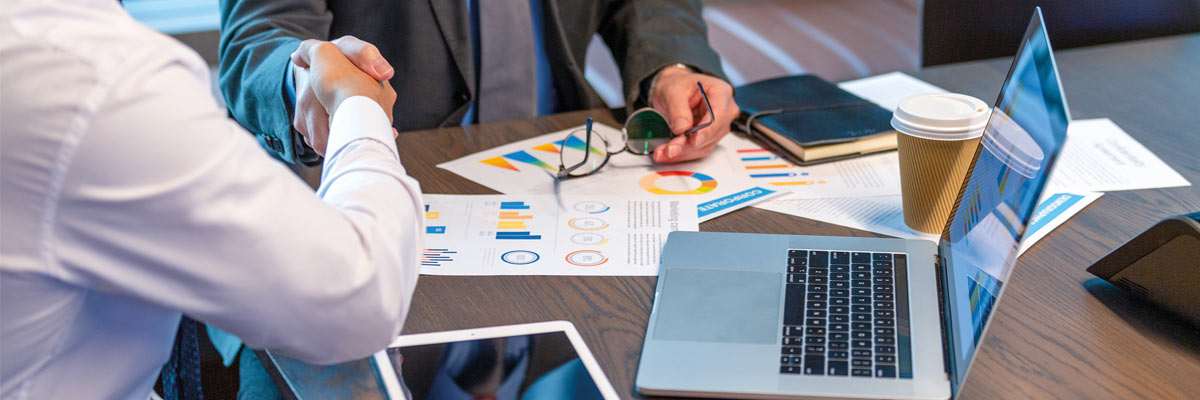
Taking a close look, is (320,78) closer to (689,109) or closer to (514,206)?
(514,206)

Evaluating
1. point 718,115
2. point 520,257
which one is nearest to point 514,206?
point 520,257

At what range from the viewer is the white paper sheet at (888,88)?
1360 mm

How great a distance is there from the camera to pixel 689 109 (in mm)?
1202

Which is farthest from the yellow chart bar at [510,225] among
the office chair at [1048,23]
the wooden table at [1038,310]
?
the office chair at [1048,23]

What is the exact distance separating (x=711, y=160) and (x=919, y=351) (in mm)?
504

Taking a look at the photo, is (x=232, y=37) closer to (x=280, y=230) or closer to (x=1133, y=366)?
(x=280, y=230)

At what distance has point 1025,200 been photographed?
62 cm

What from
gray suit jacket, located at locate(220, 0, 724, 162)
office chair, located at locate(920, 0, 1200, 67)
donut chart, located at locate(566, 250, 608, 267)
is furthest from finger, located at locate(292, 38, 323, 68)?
office chair, located at locate(920, 0, 1200, 67)

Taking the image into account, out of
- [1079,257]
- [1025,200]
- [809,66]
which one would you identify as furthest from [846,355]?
[809,66]

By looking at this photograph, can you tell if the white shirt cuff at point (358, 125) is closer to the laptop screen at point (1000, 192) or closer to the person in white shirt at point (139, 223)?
the person in white shirt at point (139, 223)

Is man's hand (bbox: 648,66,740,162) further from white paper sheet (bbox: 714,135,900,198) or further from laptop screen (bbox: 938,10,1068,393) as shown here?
laptop screen (bbox: 938,10,1068,393)

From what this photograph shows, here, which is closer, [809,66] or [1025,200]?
[1025,200]

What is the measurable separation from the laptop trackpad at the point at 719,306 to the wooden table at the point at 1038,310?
0.03 metres

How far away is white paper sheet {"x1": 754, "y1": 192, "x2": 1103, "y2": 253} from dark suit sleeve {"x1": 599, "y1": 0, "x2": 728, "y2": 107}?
1.24ft
